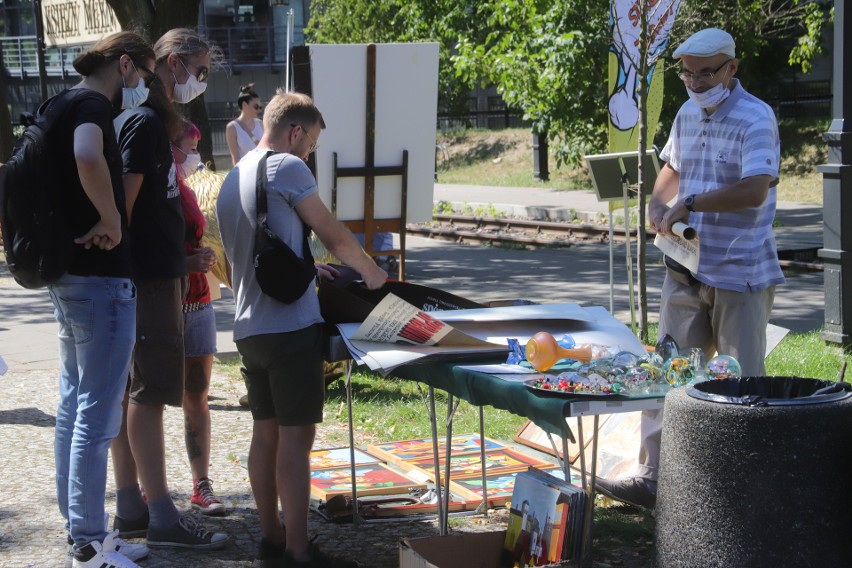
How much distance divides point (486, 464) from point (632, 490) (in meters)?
0.95

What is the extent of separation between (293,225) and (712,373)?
158 centimetres

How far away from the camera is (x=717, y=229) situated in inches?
184

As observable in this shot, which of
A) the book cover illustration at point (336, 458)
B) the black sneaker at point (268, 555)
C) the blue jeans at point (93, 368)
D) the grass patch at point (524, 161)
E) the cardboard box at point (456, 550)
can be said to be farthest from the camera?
the grass patch at point (524, 161)

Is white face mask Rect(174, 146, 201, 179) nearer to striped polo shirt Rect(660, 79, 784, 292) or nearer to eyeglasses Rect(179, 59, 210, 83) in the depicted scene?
eyeglasses Rect(179, 59, 210, 83)

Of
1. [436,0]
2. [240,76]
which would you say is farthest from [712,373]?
[240,76]

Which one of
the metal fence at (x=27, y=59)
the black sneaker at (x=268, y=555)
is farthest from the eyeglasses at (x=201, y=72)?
the metal fence at (x=27, y=59)

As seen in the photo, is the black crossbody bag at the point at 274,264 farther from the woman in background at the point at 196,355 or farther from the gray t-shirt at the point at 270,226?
the woman in background at the point at 196,355

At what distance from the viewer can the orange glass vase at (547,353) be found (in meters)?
3.75

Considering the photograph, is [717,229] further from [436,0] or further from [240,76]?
[240,76]

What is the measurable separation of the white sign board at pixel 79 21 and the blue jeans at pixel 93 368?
7442 millimetres

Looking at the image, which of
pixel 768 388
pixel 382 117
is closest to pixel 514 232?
pixel 382 117

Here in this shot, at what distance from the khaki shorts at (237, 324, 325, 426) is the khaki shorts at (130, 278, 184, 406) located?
0.49 m

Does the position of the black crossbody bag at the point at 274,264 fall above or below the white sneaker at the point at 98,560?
above

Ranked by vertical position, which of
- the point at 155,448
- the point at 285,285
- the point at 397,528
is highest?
the point at 285,285
